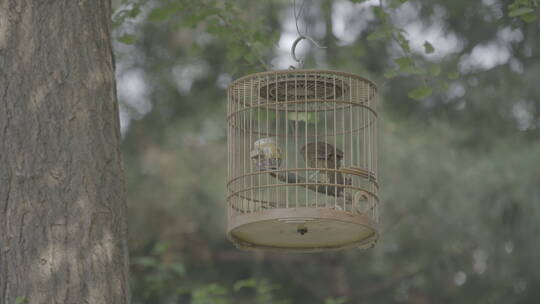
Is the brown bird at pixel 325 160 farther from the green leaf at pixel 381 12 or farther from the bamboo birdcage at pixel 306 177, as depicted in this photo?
the green leaf at pixel 381 12

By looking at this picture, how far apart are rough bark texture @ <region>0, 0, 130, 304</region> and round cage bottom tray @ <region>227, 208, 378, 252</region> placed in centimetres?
50

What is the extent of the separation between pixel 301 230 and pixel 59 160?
3.07ft

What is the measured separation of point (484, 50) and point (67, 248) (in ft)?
21.6

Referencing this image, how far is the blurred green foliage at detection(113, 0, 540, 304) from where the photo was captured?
8148 mm

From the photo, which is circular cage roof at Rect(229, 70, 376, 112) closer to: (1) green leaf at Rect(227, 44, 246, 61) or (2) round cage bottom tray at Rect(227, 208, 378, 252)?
(2) round cage bottom tray at Rect(227, 208, 378, 252)

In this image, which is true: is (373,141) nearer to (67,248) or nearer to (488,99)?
(67,248)

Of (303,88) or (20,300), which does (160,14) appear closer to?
(303,88)

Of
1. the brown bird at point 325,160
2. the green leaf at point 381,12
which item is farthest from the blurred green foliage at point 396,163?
the brown bird at point 325,160

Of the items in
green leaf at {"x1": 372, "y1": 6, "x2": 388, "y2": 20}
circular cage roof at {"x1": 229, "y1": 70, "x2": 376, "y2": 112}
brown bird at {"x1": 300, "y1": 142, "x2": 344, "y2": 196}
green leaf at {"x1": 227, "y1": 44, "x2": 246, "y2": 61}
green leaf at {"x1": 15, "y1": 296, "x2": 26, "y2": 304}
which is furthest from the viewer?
green leaf at {"x1": 227, "y1": 44, "x2": 246, "y2": 61}

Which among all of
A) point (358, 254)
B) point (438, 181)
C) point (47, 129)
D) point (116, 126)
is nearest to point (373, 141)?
point (116, 126)

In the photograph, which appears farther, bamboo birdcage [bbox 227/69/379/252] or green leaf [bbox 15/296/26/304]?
bamboo birdcage [bbox 227/69/379/252]

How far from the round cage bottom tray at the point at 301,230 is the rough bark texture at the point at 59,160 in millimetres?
497

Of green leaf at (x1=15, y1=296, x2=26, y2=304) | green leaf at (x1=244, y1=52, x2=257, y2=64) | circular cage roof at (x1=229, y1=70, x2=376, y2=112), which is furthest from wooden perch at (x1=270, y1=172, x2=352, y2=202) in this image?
green leaf at (x1=244, y1=52, x2=257, y2=64)

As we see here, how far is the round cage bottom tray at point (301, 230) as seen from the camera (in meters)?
2.99
